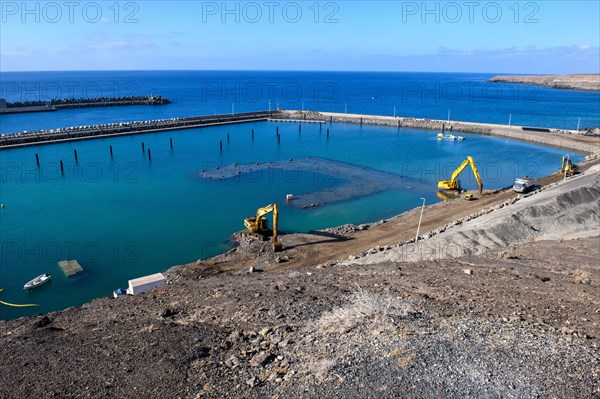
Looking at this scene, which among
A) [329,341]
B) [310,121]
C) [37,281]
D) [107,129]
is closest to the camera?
[329,341]

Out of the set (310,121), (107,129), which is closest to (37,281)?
(107,129)

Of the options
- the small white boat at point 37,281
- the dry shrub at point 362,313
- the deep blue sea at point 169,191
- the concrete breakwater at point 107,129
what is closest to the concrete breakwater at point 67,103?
the deep blue sea at point 169,191

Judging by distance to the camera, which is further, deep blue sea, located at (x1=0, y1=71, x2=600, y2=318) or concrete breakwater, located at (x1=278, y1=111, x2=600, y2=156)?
concrete breakwater, located at (x1=278, y1=111, x2=600, y2=156)

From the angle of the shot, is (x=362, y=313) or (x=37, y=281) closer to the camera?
(x=362, y=313)

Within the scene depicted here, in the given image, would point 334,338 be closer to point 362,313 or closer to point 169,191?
point 362,313

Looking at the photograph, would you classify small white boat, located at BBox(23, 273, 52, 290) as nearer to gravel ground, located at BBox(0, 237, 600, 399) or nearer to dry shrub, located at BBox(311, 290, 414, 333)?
gravel ground, located at BBox(0, 237, 600, 399)

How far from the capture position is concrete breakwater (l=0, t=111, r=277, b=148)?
6169 cm

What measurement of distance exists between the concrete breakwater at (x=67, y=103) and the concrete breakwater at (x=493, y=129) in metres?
48.3

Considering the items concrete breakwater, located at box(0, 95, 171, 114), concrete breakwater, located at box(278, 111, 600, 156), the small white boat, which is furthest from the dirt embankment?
concrete breakwater, located at box(0, 95, 171, 114)

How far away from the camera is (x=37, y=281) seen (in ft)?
75.0

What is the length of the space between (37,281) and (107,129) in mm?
52773

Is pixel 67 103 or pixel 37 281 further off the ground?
pixel 67 103

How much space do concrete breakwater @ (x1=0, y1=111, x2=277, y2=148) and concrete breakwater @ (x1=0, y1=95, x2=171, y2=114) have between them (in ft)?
130

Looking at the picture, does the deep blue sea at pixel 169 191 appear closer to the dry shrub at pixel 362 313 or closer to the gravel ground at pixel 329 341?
the gravel ground at pixel 329 341
